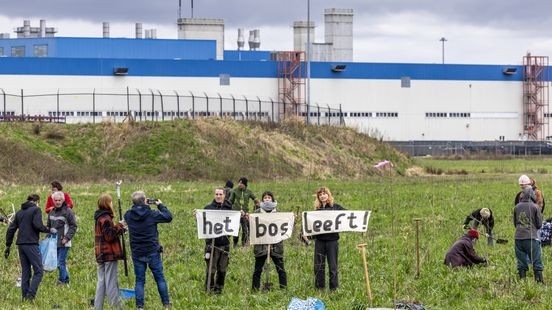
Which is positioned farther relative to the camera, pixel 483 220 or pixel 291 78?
pixel 291 78

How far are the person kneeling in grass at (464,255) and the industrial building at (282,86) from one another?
2092 inches

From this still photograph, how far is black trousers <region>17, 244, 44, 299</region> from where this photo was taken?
57.7 feet

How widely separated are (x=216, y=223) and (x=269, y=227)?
2.75 feet

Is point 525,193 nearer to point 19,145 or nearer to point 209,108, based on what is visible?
point 19,145

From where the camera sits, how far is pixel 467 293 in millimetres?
17562

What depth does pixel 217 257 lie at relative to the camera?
1795cm

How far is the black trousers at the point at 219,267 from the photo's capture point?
17923 mm

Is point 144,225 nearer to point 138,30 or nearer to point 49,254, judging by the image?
point 49,254

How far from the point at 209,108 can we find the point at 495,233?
5539 centimetres

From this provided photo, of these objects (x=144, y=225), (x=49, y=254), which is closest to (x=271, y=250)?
(x=144, y=225)

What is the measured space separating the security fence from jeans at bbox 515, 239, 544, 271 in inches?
2098

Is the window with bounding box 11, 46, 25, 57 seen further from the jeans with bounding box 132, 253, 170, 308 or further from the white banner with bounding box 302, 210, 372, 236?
the jeans with bounding box 132, 253, 170, 308

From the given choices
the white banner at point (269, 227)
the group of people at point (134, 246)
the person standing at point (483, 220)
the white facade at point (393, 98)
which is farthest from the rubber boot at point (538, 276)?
the white facade at point (393, 98)

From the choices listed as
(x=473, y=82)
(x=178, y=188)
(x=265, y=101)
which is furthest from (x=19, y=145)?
(x=473, y=82)
